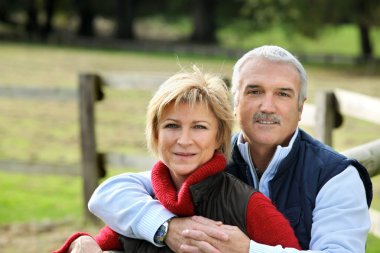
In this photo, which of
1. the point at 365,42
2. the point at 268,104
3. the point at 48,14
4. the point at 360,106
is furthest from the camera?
the point at 48,14

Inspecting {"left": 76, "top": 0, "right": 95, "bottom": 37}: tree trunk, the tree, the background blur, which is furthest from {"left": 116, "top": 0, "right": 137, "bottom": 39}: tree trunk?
the tree

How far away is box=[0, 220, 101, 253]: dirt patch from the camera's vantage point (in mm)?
6348

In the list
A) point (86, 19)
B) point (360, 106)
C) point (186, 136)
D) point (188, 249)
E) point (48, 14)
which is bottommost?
point (86, 19)

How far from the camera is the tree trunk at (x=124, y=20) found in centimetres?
5044

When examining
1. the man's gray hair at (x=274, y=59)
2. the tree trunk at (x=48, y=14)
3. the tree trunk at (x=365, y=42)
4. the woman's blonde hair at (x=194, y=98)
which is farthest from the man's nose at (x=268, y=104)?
the tree trunk at (x=48, y=14)

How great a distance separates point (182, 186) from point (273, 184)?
36cm

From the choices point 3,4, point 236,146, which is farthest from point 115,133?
point 3,4

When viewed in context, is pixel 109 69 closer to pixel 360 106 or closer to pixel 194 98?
pixel 360 106

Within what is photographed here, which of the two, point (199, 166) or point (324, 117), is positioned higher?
point (199, 166)

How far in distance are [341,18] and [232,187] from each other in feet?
104

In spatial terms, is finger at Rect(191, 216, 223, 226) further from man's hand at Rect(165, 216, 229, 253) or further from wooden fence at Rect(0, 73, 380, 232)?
wooden fence at Rect(0, 73, 380, 232)

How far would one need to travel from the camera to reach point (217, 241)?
2.18 metres

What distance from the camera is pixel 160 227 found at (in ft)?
7.38

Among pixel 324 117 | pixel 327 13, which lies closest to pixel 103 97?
pixel 324 117
